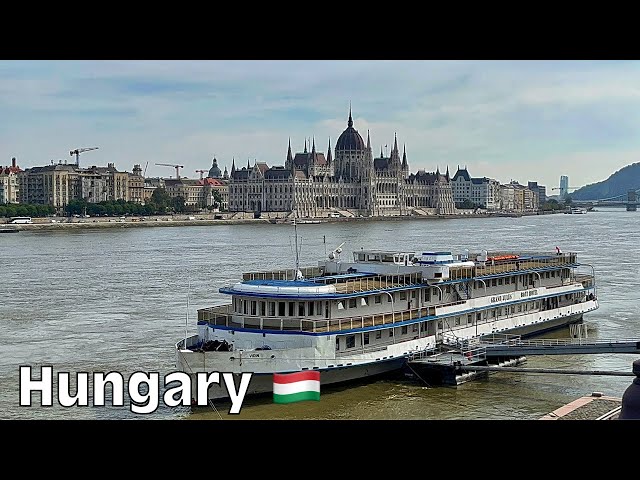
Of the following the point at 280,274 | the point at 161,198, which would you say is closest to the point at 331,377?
the point at 280,274

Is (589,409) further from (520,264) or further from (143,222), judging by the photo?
(143,222)

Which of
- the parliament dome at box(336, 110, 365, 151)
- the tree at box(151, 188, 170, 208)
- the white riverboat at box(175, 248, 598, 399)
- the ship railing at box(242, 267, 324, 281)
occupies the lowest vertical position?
the white riverboat at box(175, 248, 598, 399)

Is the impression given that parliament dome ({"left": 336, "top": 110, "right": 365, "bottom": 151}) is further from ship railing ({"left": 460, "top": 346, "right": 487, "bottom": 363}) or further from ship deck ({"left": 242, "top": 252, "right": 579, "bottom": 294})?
ship railing ({"left": 460, "top": 346, "right": 487, "bottom": 363})

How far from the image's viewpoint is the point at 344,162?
2906 inches

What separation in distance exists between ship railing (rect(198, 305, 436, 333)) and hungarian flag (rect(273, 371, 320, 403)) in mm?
508

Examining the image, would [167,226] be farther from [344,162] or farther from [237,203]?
[344,162]

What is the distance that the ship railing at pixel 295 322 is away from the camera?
309 inches

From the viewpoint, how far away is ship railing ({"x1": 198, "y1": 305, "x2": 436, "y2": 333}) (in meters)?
7.84

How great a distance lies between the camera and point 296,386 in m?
7.41

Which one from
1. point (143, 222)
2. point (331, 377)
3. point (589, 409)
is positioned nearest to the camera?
point (589, 409)

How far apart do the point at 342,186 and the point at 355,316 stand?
64.7 m

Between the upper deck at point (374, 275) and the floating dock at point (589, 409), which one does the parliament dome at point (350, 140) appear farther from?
the floating dock at point (589, 409)

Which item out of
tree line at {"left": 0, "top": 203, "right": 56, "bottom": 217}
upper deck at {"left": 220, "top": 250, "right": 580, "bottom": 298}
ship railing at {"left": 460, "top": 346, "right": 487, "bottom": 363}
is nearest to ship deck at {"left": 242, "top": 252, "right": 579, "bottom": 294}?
upper deck at {"left": 220, "top": 250, "right": 580, "bottom": 298}
